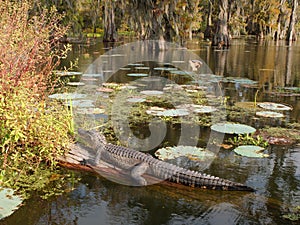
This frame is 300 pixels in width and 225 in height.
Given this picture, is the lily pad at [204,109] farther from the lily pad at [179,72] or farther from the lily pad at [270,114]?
the lily pad at [179,72]

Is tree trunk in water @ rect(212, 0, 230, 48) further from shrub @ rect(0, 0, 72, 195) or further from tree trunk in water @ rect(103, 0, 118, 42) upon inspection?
shrub @ rect(0, 0, 72, 195)

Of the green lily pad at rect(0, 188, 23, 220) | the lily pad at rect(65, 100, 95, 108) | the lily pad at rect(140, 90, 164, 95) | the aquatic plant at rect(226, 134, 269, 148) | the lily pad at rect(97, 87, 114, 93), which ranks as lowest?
the green lily pad at rect(0, 188, 23, 220)

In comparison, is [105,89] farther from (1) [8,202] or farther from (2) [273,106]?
(1) [8,202]

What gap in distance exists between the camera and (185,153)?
4.14 metres

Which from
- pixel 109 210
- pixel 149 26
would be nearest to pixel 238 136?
pixel 109 210

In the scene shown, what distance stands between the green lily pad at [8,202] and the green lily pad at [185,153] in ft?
5.32

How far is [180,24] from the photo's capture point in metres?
17.8

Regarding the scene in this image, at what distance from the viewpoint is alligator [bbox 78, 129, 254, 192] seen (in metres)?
3.27

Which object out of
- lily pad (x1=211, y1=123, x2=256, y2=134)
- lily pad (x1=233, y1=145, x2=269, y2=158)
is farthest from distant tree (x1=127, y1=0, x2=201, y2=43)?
lily pad (x1=233, y1=145, x2=269, y2=158)

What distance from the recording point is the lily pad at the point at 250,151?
13.5 feet

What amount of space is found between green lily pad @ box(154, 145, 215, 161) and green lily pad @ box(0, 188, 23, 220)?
5.32 ft

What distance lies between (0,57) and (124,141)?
181 centimetres

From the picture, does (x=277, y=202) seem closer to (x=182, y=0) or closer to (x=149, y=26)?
(x=149, y=26)

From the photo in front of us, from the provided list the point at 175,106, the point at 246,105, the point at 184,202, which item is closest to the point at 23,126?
the point at 184,202
